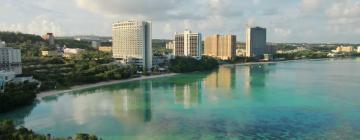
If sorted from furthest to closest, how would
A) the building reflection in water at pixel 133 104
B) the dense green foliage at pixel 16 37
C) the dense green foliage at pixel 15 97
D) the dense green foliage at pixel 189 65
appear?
1. the dense green foliage at pixel 16 37
2. the dense green foliage at pixel 189 65
3. the dense green foliage at pixel 15 97
4. the building reflection in water at pixel 133 104

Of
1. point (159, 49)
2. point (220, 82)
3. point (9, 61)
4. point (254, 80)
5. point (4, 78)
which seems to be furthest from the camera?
point (159, 49)

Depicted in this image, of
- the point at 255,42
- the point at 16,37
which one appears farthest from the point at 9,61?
the point at 255,42

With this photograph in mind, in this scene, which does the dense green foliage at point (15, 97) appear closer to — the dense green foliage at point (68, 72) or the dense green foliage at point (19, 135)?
the dense green foliage at point (68, 72)

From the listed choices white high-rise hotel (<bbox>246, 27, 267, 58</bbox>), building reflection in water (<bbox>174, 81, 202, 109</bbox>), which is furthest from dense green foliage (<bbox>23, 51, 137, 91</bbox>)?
white high-rise hotel (<bbox>246, 27, 267, 58</bbox>)

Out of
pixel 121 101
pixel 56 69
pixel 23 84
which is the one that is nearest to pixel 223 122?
pixel 121 101

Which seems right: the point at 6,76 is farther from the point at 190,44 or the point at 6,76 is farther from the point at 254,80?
the point at 190,44

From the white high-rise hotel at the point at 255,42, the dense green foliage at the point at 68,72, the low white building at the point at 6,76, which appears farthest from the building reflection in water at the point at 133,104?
the white high-rise hotel at the point at 255,42

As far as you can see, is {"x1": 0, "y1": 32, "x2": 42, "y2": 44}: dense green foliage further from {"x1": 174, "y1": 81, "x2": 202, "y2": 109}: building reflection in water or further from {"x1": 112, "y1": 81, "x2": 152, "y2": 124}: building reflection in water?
{"x1": 174, "y1": 81, "x2": 202, "y2": 109}: building reflection in water

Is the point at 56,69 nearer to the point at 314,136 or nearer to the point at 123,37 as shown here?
the point at 123,37
